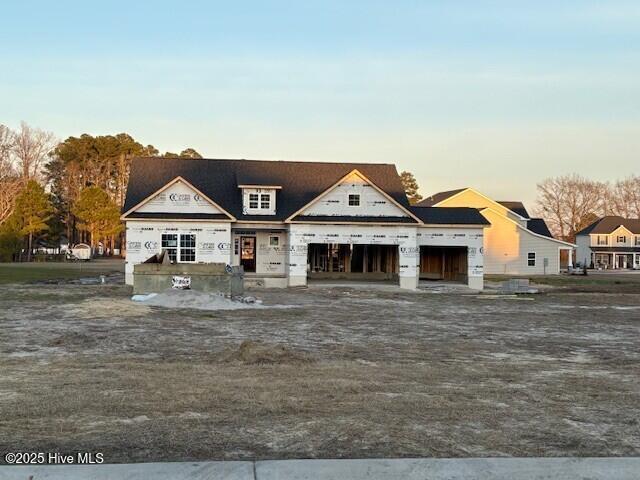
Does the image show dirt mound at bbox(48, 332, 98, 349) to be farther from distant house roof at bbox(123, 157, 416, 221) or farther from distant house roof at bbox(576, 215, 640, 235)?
distant house roof at bbox(576, 215, 640, 235)

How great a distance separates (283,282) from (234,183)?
7.42 m

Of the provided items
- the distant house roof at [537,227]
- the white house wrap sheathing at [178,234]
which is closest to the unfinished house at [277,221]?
the white house wrap sheathing at [178,234]

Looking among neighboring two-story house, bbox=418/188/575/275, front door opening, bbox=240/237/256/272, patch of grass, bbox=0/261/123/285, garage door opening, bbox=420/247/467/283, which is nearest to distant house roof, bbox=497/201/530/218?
neighboring two-story house, bbox=418/188/575/275

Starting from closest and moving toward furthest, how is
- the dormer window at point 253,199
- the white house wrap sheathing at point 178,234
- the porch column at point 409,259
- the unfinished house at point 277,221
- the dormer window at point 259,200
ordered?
the white house wrap sheathing at point 178,234, the unfinished house at point 277,221, the porch column at point 409,259, the dormer window at point 259,200, the dormer window at point 253,199

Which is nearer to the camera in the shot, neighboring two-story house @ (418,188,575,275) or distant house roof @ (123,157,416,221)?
distant house roof @ (123,157,416,221)

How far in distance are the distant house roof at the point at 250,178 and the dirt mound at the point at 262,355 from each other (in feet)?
79.8

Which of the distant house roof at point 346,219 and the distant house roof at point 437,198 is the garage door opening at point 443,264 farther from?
the distant house roof at point 437,198

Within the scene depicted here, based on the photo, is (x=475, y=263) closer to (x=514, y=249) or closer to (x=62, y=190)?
(x=514, y=249)

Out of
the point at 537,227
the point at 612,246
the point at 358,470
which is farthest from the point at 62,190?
the point at 358,470

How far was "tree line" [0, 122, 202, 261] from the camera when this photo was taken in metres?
63.6

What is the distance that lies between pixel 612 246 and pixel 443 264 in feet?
179

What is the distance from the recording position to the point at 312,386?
870cm

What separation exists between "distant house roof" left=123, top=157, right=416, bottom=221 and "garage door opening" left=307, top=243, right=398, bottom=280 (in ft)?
13.2

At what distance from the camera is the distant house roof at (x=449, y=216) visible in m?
35.8
